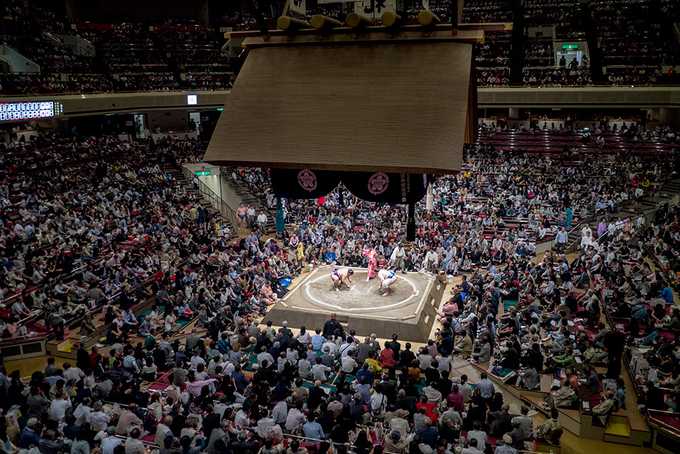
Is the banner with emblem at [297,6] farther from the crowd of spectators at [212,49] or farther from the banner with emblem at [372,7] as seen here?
→ the crowd of spectators at [212,49]

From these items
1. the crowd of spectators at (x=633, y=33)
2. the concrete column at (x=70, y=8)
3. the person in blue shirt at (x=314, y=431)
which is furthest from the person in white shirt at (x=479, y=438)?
the concrete column at (x=70, y=8)

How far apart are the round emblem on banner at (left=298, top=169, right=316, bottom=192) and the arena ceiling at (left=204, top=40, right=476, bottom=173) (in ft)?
2.26

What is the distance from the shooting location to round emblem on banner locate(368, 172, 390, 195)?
6.58 metres

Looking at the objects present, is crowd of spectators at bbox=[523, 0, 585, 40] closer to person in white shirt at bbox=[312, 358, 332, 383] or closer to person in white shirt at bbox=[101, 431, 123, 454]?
person in white shirt at bbox=[312, 358, 332, 383]

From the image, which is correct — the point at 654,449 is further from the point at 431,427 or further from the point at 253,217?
the point at 253,217

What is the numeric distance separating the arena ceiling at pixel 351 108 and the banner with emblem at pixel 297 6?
39 cm

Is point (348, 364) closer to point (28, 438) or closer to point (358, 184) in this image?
point (358, 184)

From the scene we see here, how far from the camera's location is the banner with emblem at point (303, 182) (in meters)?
6.69

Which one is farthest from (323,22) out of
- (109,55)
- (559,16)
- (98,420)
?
(559,16)

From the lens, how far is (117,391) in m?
6.29

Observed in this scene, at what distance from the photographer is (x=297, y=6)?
6.59m

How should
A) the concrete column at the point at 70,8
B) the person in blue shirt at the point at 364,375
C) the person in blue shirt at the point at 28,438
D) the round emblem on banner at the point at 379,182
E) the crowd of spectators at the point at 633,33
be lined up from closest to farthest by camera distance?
the person in blue shirt at the point at 28,438
the round emblem on banner at the point at 379,182
the person in blue shirt at the point at 364,375
the crowd of spectators at the point at 633,33
the concrete column at the point at 70,8

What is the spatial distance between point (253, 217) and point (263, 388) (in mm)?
10067

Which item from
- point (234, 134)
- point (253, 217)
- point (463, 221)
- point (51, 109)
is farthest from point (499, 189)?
point (51, 109)
